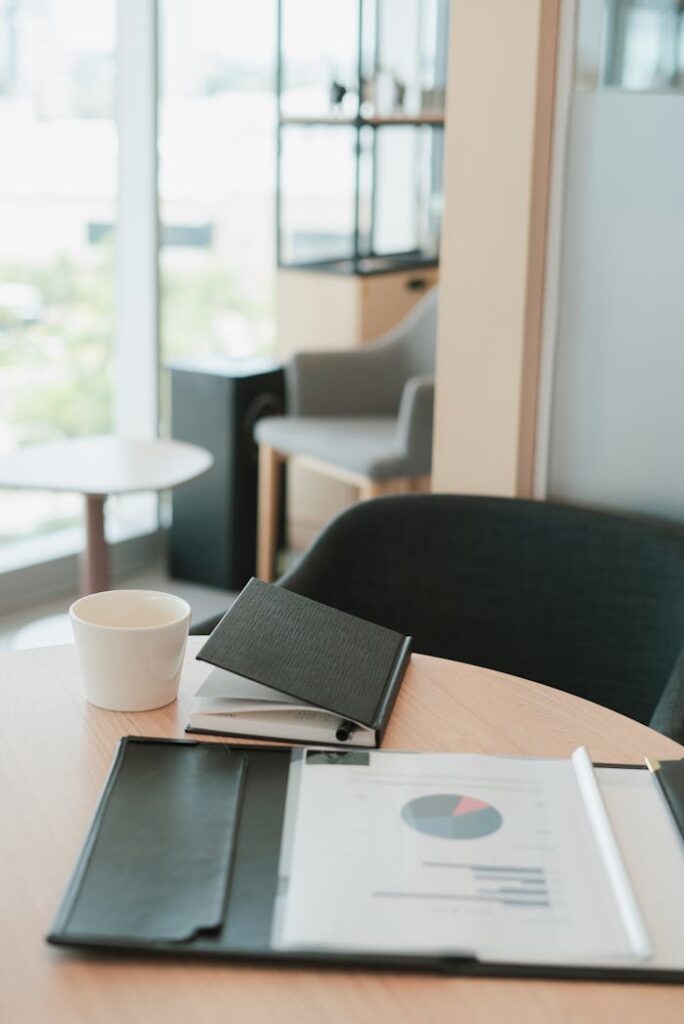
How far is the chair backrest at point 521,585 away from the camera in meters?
1.86

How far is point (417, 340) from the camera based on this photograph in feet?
13.5

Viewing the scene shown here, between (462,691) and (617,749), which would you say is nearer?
(617,749)

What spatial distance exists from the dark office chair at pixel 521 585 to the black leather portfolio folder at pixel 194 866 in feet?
2.20

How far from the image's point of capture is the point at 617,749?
1.33 metres

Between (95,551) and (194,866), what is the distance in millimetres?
2389

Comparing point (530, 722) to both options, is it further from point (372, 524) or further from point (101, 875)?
point (372, 524)

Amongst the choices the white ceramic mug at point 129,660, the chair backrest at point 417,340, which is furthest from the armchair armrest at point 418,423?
the white ceramic mug at point 129,660

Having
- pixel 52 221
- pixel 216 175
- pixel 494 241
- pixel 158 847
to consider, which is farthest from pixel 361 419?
pixel 158 847

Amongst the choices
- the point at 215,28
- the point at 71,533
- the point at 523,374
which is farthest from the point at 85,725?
the point at 215,28

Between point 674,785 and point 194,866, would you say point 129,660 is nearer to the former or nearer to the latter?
point 194,866

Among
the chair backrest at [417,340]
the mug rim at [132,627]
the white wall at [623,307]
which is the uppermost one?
the white wall at [623,307]

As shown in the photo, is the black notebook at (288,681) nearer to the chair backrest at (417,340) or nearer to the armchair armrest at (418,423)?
the armchair armrest at (418,423)

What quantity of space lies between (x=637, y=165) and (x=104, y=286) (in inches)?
102

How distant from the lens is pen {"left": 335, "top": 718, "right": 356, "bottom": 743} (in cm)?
131
